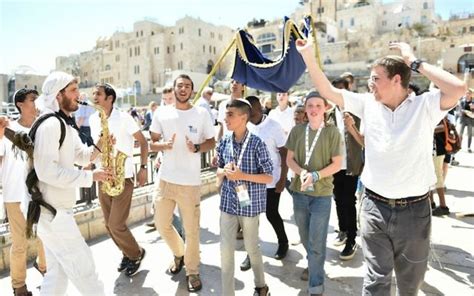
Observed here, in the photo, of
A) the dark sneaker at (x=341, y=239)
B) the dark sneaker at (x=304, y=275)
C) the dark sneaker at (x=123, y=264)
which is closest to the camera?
the dark sneaker at (x=304, y=275)

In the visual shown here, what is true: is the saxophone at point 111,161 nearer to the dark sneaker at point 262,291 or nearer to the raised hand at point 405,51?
the dark sneaker at point 262,291

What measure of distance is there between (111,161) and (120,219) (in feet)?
2.49

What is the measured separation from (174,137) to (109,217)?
4.08ft

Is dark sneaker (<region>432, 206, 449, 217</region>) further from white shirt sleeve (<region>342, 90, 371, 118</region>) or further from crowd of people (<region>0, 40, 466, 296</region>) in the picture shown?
white shirt sleeve (<region>342, 90, 371, 118</region>)

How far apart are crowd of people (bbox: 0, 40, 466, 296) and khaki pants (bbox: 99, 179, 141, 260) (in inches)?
0.6

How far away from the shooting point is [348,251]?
4273 millimetres

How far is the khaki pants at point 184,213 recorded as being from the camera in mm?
3786

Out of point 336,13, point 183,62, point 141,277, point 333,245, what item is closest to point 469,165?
point 333,245

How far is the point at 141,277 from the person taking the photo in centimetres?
400

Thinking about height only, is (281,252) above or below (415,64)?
below

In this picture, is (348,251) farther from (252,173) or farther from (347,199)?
(252,173)

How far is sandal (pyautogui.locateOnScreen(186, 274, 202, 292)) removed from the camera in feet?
11.9

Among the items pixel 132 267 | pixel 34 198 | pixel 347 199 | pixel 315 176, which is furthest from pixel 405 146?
pixel 132 267

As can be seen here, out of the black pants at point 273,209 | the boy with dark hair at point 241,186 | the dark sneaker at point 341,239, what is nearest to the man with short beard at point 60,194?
the boy with dark hair at point 241,186
